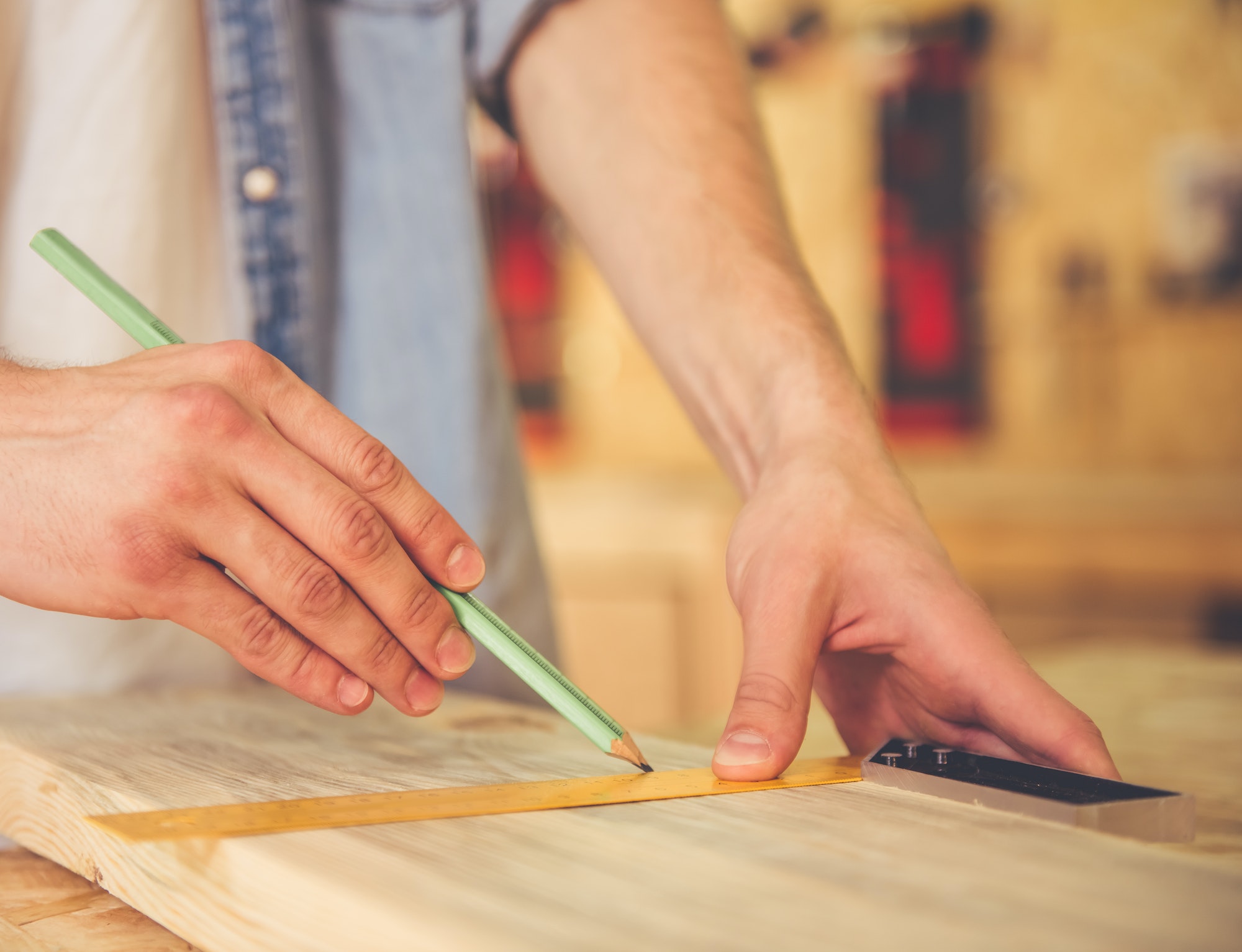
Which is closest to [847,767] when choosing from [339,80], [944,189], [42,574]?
[42,574]

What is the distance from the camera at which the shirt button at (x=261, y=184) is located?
942 millimetres

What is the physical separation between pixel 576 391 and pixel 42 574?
3406 mm

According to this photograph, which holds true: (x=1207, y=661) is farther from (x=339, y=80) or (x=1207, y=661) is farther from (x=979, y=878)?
(x=339, y=80)

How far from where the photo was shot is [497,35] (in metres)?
1.05

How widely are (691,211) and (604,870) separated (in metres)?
0.62

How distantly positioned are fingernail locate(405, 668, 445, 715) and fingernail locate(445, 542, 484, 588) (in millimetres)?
64

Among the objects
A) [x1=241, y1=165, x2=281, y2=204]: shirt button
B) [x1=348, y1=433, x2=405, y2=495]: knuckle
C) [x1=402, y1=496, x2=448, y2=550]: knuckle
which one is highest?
[x1=241, y1=165, x2=281, y2=204]: shirt button

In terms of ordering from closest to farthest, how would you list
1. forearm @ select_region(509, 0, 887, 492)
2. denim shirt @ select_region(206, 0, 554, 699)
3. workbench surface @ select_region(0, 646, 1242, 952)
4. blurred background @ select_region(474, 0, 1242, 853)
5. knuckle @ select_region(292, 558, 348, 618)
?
workbench surface @ select_region(0, 646, 1242, 952), knuckle @ select_region(292, 558, 348, 618), forearm @ select_region(509, 0, 887, 492), denim shirt @ select_region(206, 0, 554, 699), blurred background @ select_region(474, 0, 1242, 853)

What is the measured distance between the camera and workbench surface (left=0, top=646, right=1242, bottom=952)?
0.39 metres

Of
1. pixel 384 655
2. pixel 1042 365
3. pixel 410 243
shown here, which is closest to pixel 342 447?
pixel 384 655

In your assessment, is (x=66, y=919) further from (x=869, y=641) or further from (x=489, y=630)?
(x=869, y=641)

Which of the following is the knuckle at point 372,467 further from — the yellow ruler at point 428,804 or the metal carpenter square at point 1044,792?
the metal carpenter square at point 1044,792

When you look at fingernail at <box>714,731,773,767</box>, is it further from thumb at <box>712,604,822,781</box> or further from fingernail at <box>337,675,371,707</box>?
fingernail at <box>337,675,371,707</box>

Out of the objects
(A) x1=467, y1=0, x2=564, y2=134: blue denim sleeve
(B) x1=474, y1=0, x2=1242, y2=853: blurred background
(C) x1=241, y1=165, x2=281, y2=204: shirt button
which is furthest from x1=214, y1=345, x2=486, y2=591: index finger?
(B) x1=474, y1=0, x2=1242, y2=853: blurred background
